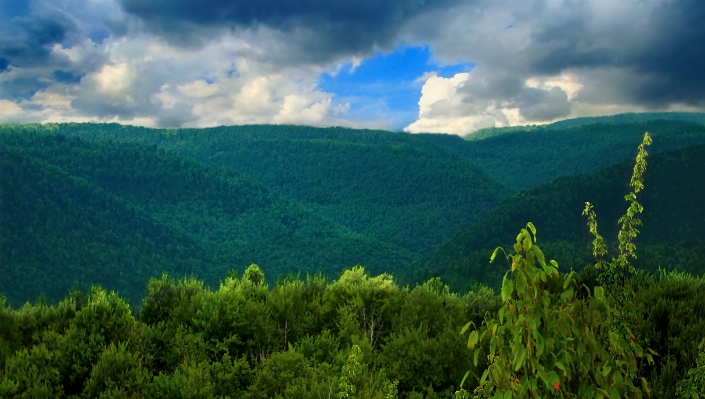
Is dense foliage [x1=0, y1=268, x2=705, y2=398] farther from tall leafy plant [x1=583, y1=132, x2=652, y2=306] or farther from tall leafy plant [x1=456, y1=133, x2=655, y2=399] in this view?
tall leafy plant [x1=456, y1=133, x2=655, y2=399]

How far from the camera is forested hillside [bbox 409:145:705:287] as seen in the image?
10150cm

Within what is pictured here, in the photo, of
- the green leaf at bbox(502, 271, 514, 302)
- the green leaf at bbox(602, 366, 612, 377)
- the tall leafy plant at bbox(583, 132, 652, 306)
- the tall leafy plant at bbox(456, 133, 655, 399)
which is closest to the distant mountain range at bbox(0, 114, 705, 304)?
the tall leafy plant at bbox(583, 132, 652, 306)

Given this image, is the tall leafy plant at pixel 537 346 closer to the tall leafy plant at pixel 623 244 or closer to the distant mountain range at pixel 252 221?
the tall leafy plant at pixel 623 244

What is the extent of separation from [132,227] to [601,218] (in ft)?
394

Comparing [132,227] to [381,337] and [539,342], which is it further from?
[539,342]

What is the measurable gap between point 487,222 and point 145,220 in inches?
3768

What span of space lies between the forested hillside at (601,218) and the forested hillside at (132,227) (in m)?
34.5

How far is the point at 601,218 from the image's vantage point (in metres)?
120

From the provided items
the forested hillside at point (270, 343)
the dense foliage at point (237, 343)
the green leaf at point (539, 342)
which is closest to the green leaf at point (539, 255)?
the green leaf at point (539, 342)

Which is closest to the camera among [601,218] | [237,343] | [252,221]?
[237,343]

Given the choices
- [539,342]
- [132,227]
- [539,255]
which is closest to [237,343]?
[539,342]

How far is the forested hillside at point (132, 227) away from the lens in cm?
12194

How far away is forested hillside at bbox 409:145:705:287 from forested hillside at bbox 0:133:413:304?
113ft

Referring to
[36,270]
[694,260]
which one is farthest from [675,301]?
[36,270]
